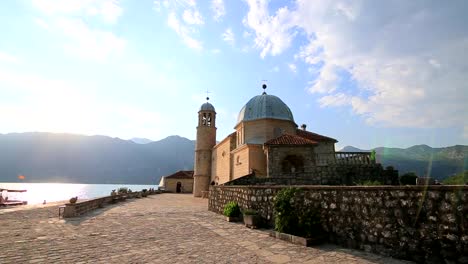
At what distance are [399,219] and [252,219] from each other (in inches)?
215

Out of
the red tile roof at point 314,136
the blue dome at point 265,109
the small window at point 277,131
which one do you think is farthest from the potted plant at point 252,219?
the red tile roof at point 314,136

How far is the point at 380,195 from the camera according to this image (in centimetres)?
611

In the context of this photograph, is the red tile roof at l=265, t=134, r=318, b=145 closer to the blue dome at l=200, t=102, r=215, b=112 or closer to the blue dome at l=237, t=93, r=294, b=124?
the blue dome at l=237, t=93, r=294, b=124

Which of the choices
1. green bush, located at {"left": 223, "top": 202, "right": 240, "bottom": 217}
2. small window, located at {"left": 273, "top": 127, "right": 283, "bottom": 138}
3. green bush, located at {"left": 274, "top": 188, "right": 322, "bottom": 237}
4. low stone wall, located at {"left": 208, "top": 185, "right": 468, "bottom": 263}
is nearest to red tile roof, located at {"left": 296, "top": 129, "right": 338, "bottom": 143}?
small window, located at {"left": 273, "top": 127, "right": 283, "bottom": 138}

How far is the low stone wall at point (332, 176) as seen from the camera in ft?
59.5

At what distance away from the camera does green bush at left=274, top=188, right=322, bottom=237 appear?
299 inches

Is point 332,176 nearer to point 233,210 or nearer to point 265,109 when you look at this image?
point 233,210

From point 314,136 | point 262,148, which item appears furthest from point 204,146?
point 314,136

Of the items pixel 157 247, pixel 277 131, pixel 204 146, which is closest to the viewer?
pixel 157 247

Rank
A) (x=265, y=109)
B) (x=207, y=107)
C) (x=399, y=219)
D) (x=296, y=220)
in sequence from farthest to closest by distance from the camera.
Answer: (x=207, y=107)
(x=265, y=109)
(x=296, y=220)
(x=399, y=219)

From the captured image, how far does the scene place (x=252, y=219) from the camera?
10.2 m

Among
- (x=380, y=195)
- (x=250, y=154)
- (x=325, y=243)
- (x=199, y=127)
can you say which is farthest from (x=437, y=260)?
(x=199, y=127)

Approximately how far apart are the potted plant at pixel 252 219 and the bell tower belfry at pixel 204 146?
1375 inches

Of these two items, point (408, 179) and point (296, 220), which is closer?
point (296, 220)
